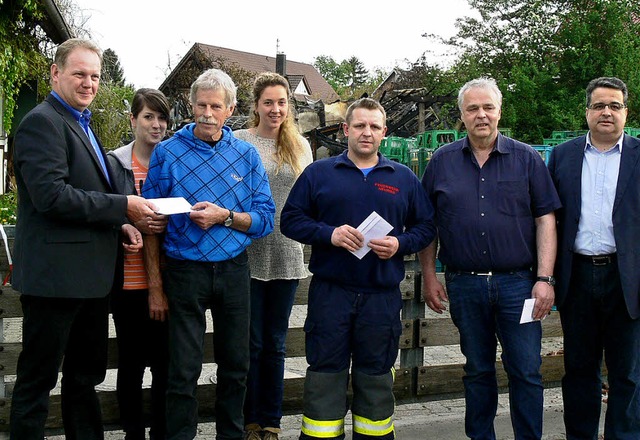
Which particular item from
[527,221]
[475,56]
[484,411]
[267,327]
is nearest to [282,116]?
[267,327]

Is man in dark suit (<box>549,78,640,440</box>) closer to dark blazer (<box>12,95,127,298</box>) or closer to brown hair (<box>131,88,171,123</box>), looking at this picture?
brown hair (<box>131,88,171,123</box>)

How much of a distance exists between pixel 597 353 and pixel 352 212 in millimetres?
1772

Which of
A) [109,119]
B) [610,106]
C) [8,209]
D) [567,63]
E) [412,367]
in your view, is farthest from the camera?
[567,63]

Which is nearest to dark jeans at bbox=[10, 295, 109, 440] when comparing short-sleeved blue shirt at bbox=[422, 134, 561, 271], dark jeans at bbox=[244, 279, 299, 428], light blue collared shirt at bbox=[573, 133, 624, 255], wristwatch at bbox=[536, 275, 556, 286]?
dark jeans at bbox=[244, 279, 299, 428]

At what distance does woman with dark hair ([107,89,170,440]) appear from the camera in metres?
4.01

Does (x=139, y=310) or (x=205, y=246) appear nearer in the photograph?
(x=205, y=246)

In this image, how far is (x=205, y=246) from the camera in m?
3.87

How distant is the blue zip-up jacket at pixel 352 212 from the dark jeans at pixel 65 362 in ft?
3.94

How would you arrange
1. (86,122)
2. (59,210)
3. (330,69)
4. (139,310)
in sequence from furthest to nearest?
1. (330,69)
2. (139,310)
3. (86,122)
4. (59,210)

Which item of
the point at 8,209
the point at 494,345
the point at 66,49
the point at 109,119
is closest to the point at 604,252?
the point at 494,345

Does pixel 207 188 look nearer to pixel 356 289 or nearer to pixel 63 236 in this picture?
pixel 63 236

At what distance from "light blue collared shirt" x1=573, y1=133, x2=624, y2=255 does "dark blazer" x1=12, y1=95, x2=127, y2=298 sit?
103 inches

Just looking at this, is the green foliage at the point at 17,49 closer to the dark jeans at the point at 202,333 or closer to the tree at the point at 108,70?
the tree at the point at 108,70

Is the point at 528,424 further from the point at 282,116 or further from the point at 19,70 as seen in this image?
the point at 19,70
